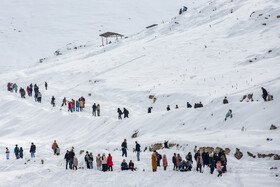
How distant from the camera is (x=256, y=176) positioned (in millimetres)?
15477

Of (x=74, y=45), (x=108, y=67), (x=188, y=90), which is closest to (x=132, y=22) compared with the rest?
(x=74, y=45)

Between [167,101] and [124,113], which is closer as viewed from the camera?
[124,113]

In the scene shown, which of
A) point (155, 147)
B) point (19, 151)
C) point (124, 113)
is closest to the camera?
point (155, 147)

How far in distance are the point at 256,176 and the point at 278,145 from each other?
2.96m

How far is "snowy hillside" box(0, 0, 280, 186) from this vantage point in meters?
18.5

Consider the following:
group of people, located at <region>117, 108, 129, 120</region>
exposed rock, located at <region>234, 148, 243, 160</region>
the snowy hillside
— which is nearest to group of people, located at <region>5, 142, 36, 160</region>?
the snowy hillside

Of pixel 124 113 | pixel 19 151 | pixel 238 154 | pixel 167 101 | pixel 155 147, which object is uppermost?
pixel 167 101

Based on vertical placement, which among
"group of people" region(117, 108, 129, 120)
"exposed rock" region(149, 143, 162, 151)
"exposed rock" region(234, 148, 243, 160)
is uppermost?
"group of people" region(117, 108, 129, 120)

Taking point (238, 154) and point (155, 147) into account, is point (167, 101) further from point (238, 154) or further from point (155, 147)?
point (238, 154)

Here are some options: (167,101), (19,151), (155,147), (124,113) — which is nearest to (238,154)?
(155,147)

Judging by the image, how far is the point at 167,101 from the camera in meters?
31.7

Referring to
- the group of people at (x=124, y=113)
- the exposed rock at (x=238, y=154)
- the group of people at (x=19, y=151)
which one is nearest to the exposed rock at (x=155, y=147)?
the exposed rock at (x=238, y=154)

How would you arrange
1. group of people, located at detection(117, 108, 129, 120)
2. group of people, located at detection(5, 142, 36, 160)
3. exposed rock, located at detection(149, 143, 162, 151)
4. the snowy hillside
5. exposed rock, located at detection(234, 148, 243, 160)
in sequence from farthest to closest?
1. group of people, located at detection(117, 108, 129, 120)
2. group of people, located at detection(5, 142, 36, 160)
3. exposed rock, located at detection(149, 143, 162, 151)
4. the snowy hillside
5. exposed rock, located at detection(234, 148, 243, 160)

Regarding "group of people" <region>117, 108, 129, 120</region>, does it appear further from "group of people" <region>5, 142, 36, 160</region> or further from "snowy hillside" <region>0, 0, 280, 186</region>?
"group of people" <region>5, 142, 36, 160</region>
